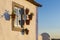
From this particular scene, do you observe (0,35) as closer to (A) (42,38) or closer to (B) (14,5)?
(B) (14,5)

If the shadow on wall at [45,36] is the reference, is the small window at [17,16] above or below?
above

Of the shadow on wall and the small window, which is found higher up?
the small window

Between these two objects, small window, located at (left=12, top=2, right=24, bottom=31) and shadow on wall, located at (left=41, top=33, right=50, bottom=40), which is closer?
small window, located at (left=12, top=2, right=24, bottom=31)

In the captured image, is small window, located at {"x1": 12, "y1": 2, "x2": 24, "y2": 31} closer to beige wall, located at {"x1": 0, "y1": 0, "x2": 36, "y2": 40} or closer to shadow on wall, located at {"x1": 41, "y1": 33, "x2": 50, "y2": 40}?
beige wall, located at {"x1": 0, "y1": 0, "x2": 36, "y2": 40}

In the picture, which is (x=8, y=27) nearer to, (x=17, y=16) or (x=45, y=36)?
(x=17, y=16)

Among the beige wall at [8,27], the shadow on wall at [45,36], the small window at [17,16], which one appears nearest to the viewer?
the beige wall at [8,27]

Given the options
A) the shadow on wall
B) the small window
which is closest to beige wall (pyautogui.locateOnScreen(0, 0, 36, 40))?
the small window

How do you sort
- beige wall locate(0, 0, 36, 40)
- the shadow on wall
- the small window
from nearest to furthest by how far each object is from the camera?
beige wall locate(0, 0, 36, 40)
the small window
the shadow on wall

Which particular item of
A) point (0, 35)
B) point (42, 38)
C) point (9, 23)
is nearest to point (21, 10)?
point (9, 23)

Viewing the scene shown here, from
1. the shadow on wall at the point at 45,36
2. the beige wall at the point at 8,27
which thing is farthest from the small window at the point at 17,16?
the shadow on wall at the point at 45,36

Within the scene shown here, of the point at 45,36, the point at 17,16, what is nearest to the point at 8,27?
the point at 17,16

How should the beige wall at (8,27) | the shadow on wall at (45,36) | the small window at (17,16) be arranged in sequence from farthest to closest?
the shadow on wall at (45,36) < the small window at (17,16) < the beige wall at (8,27)

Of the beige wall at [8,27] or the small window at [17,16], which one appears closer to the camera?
the beige wall at [8,27]

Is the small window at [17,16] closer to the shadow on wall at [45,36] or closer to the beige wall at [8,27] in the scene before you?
the beige wall at [8,27]
